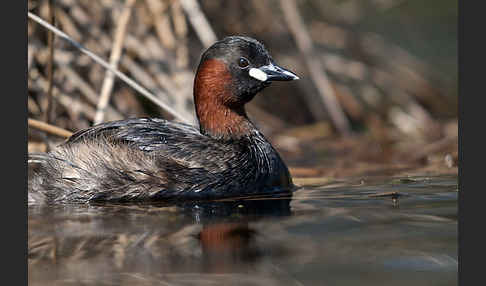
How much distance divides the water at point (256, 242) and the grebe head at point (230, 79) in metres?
0.92

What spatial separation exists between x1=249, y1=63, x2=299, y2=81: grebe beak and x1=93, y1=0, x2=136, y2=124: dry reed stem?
1533mm

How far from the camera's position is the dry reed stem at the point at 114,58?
6797mm

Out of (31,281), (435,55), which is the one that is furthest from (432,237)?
(435,55)

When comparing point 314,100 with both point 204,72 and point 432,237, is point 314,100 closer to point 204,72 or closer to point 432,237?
point 204,72

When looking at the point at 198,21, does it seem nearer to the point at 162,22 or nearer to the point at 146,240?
the point at 162,22

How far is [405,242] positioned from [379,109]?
19.5 feet

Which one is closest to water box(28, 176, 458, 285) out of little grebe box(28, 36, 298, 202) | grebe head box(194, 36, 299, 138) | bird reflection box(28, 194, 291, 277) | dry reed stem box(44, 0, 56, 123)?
bird reflection box(28, 194, 291, 277)

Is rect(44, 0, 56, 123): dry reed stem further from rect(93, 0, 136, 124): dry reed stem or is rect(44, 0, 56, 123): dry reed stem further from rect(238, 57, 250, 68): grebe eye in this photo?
rect(238, 57, 250, 68): grebe eye

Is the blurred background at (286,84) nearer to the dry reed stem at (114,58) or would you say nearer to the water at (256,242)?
the dry reed stem at (114,58)

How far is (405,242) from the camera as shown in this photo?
3840mm

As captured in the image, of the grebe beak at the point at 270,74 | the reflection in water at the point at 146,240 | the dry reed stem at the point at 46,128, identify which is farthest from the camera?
the dry reed stem at the point at 46,128

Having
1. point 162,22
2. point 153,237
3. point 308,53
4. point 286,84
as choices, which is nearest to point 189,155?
point 153,237

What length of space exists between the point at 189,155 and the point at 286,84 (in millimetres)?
4332

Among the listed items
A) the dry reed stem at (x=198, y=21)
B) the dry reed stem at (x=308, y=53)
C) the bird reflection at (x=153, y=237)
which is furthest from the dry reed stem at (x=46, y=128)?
the dry reed stem at (x=308, y=53)
